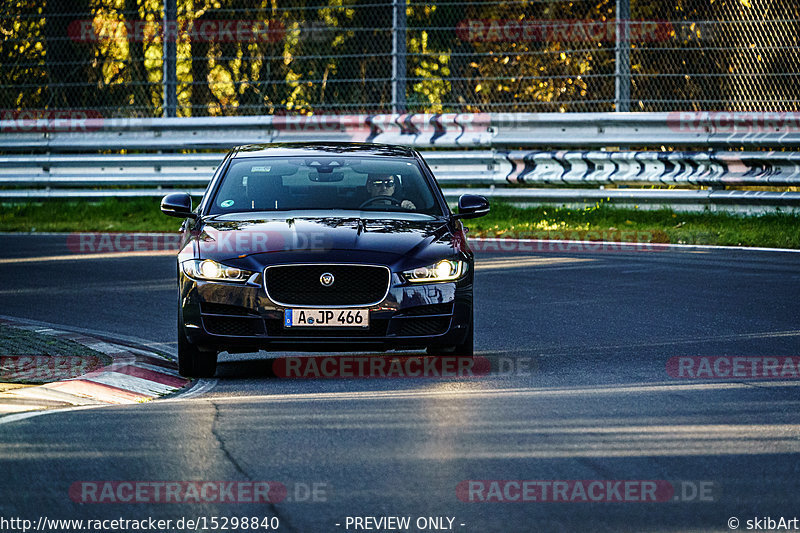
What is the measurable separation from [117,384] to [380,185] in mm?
2447

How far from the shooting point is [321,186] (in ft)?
32.4

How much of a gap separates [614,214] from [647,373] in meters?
10.4

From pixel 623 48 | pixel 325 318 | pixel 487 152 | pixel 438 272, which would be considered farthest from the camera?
pixel 487 152

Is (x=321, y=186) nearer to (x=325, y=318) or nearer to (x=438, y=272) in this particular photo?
(x=438, y=272)

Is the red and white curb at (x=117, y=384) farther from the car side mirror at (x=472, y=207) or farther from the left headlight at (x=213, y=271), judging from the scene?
the car side mirror at (x=472, y=207)

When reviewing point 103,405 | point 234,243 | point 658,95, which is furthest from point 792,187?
point 103,405

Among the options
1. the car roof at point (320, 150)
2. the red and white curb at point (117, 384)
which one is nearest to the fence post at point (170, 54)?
the car roof at point (320, 150)

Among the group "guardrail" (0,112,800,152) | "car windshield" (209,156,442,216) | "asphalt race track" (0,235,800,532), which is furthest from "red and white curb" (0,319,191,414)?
"guardrail" (0,112,800,152)

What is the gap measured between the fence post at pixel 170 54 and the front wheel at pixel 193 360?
487 inches

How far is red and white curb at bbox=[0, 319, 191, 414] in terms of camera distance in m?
8.07


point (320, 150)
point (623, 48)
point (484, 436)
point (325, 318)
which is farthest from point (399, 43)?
point (484, 436)

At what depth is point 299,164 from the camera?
10.1 m

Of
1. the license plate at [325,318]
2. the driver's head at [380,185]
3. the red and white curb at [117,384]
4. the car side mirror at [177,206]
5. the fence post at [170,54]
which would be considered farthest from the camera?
the fence post at [170,54]

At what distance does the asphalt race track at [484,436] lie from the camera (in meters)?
5.35
